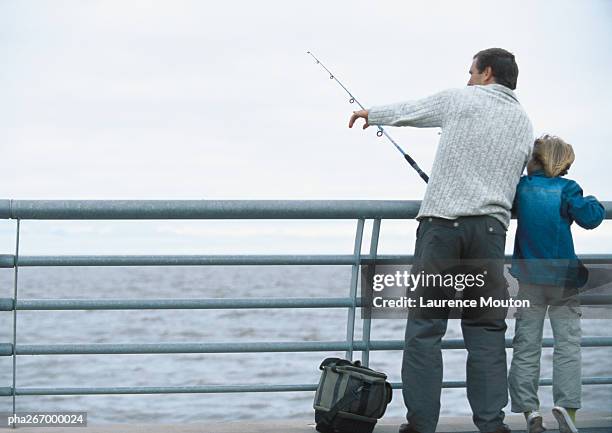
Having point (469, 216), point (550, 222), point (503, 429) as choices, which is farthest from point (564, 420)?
point (469, 216)

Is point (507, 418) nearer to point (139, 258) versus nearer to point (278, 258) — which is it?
point (278, 258)

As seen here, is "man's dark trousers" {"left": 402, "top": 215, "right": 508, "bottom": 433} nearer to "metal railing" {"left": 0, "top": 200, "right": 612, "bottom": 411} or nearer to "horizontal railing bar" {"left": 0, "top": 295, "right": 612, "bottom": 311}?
"metal railing" {"left": 0, "top": 200, "right": 612, "bottom": 411}

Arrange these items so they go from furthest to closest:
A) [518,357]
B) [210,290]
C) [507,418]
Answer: [210,290] → [507,418] → [518,357]

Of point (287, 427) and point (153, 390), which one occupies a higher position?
point (153, 390)

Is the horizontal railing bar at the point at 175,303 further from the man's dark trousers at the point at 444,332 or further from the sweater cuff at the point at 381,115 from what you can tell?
the sweater cuff at the point at 381,115

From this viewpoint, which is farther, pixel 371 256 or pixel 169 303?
pixel 371 256

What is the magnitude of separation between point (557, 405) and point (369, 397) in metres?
0.84

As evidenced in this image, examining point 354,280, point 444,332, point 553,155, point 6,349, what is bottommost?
point 6,349

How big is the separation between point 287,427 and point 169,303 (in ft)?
2.49

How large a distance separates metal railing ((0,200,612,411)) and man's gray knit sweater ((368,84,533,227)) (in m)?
0.37

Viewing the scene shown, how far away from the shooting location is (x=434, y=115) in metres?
4.20

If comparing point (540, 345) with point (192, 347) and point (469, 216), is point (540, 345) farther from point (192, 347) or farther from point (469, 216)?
point (192, 347)

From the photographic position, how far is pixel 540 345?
4.43 meters

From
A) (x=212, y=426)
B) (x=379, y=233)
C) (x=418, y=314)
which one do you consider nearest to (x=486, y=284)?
(x=418, y=314)
